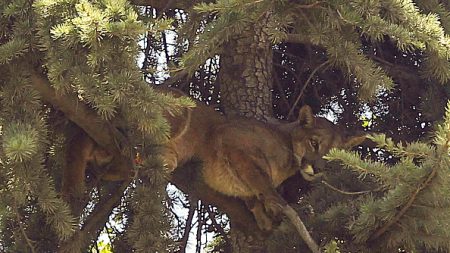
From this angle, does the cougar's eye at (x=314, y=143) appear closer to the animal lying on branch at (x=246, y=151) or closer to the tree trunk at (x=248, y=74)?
the animal lying on branch at (x=246, y=151)

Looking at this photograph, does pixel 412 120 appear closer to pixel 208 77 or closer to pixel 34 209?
pixel 208 77

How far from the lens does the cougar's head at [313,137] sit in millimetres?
3127

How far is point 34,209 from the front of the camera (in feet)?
7.23

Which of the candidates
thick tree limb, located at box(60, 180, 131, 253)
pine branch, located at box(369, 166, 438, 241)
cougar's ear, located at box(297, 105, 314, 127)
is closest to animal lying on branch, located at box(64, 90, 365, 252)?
cougar's ear, located at box(297, 105, 314, 127)

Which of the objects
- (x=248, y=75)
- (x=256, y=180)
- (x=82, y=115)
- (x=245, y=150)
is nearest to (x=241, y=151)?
(x=245, y=150)

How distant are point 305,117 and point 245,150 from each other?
301mm

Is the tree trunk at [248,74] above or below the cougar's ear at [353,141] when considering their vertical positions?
above

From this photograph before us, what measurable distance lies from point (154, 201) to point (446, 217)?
722mm

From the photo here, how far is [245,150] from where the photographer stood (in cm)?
297

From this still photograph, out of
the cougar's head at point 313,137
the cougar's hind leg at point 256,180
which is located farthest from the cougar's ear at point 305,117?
the cougar's hind leg at point 256,180

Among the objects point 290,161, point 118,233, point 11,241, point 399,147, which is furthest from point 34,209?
point 290,161

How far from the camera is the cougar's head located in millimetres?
3127

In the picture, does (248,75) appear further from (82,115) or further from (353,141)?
(82,115)

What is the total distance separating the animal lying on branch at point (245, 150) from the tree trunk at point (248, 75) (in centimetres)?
7
